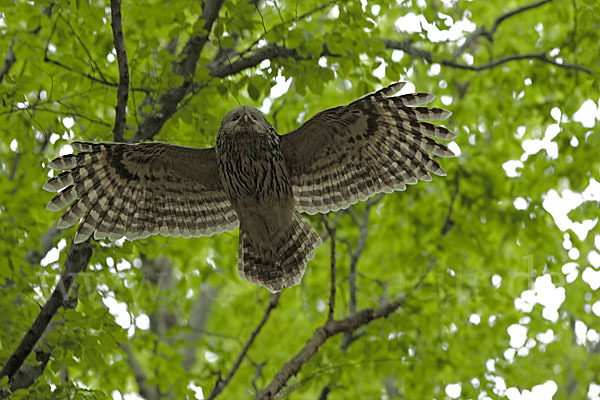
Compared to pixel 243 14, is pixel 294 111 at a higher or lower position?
higher

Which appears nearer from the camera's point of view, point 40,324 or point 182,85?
point 40,324

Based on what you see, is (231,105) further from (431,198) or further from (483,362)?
(483,362)

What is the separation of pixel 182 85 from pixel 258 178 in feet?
3.17

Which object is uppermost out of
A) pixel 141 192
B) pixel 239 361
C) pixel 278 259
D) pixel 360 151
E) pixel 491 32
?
pixel 491 32

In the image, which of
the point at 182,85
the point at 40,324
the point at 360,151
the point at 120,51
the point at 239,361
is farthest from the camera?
the point at 239,361

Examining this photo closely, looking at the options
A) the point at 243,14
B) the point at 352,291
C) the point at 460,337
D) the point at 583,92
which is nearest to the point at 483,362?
the point at 460,337

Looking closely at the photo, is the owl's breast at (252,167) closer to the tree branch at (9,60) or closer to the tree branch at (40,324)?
the tree branch at (40,324)

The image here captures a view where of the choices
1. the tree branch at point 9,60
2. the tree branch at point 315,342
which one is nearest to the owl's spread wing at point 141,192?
the tree branch at point 315,342

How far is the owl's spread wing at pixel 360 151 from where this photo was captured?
16.2ft

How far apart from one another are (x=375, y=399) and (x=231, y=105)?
4505 mm

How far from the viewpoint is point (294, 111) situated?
7.97 metres

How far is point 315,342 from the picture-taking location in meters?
5.45

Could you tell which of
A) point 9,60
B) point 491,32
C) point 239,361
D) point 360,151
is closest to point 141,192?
point 239,361

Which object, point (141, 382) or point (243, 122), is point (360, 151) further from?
point (141, 382)
